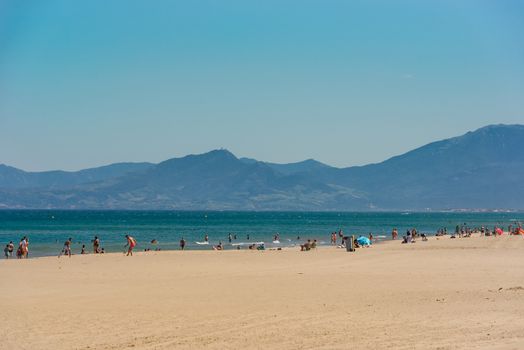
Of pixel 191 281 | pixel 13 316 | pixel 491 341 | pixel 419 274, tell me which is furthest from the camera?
pixel 419 274

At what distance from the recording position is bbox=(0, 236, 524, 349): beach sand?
13.6 metres

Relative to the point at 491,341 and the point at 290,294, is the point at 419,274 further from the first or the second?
the point at 491,341

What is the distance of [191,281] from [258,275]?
10.8 ft

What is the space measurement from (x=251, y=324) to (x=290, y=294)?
524 centimetres

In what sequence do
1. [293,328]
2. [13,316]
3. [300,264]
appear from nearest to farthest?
[293,328] < [13,316] < [300,264]

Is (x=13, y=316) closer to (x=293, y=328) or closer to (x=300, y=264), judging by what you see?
(x=293, y=328)

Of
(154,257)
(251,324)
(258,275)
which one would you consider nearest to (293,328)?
(251,324)

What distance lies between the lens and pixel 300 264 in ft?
109

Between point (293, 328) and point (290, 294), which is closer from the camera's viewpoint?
point (293, 328)

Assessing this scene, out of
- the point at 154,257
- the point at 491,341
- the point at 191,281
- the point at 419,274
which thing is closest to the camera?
the point at 491,341

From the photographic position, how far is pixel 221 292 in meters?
21.2

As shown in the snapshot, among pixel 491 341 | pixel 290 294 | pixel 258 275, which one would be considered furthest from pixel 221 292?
pixel 491 341

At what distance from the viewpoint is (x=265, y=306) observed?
17984 millimetres

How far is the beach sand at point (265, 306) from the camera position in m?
13.6
